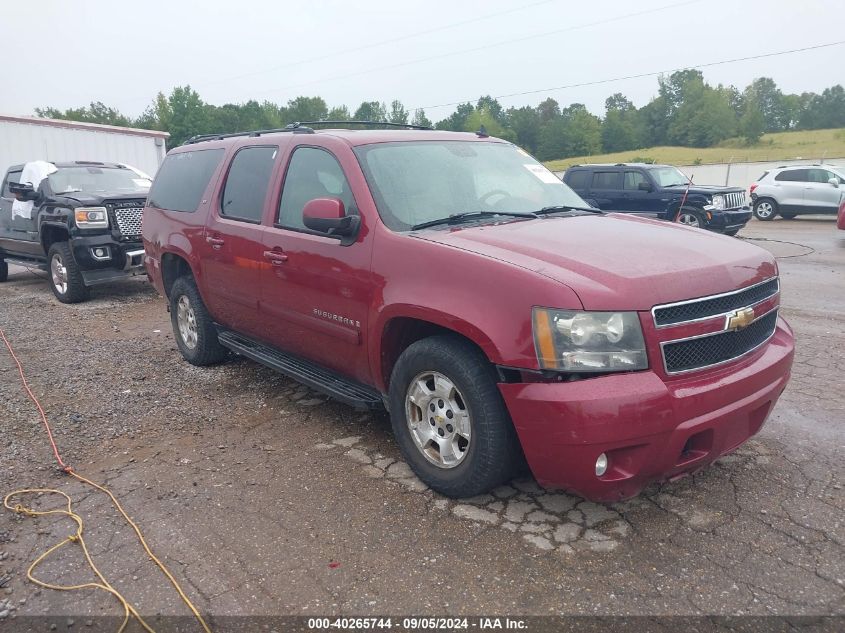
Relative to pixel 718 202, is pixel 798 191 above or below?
below

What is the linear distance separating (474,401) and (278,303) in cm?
186

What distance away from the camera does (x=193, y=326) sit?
562 cm

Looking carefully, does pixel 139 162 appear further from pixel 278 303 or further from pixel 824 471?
pixel 824 471

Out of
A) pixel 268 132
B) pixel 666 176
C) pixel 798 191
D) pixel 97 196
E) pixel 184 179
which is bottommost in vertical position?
pixel 798 191

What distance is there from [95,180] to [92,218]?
144cm

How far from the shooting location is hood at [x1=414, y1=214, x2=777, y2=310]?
2.74 metres

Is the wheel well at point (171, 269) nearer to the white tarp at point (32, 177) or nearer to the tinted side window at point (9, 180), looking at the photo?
the white tarp at point (32, 177)

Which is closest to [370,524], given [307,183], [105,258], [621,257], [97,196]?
[621,257]

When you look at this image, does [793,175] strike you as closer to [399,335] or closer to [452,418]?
[399,335]

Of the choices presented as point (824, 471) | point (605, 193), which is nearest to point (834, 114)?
point (605, 193)

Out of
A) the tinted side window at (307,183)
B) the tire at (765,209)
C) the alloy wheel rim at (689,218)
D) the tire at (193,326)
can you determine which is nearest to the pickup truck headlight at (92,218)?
the tire at (193,326)

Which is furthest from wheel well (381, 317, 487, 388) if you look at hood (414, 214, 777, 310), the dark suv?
the dark suv

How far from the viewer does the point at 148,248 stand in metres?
6.11

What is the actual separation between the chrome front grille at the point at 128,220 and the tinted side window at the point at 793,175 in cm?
1849
